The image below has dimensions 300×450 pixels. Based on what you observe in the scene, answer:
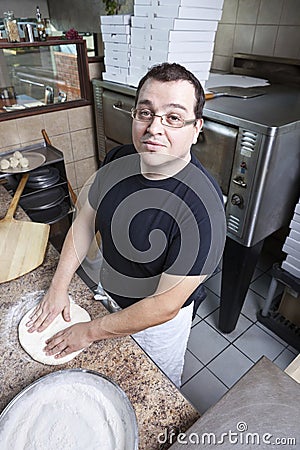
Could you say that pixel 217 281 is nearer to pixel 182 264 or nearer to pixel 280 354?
pixel 280 354

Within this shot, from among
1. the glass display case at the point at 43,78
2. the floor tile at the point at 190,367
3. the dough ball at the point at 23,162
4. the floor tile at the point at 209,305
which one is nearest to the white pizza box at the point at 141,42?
the glass display case at the point at 43,78

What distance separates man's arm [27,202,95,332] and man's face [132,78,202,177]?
33 centimetres

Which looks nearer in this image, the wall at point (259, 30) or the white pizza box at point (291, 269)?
the white pizza box at point (291, 269)

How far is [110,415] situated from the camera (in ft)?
1.94

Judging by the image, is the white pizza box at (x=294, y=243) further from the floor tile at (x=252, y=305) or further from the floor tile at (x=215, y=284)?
the floor tile at (x=215, y=284)

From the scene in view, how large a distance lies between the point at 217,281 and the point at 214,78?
4.46 ft

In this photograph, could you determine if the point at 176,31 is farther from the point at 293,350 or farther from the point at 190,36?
the point at 293,350

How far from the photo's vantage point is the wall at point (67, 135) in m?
2.02

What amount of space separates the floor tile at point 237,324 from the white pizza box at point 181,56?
4.75 feet

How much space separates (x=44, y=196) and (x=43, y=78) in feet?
3.16

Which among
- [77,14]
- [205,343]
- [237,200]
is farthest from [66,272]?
[77,14]

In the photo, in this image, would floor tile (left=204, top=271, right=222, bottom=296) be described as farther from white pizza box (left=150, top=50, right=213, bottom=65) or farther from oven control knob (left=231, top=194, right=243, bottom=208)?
white pizza box (left=150, top=50, right=213, bottom=65)

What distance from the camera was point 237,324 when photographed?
1.92 metres

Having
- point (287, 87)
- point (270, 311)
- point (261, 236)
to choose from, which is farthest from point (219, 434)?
point (287, 87)
